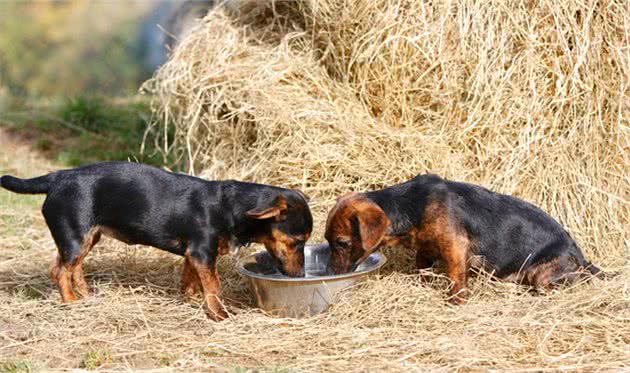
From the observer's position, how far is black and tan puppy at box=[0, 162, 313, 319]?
6.38 metres

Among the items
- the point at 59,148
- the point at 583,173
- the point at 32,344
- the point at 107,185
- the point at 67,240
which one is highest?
the point at 583,173

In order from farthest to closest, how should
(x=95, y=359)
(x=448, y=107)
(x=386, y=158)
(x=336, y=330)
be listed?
(x=448, y=107) → (x=386, y=158) → (x=336, y=330) → (x=95, y=359)

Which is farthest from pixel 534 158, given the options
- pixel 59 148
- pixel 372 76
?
pixel 59 148

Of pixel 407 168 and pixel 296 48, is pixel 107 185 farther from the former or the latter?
pixel 296 48

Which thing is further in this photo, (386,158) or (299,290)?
(386,158)

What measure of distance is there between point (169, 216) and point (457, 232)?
7.56ft

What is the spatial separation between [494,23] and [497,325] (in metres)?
3.33

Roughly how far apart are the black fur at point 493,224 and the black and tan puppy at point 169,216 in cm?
79

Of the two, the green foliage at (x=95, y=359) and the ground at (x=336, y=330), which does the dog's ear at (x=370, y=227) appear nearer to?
the ground at (x=336, y=330)

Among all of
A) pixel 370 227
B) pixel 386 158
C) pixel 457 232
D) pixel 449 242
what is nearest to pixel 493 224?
pixel 457 232

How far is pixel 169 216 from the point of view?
652cm

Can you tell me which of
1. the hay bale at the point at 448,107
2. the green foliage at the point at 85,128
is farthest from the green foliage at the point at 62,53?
the hay bale at the point at 448,107

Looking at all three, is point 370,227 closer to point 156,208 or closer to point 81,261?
point 156,208

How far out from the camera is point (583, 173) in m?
7.62
